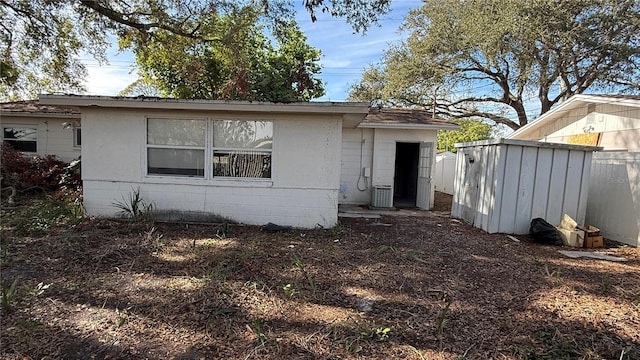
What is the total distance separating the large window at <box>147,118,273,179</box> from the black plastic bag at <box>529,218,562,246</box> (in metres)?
5.37

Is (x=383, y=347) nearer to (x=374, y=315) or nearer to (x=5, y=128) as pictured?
(x=374, y=315)

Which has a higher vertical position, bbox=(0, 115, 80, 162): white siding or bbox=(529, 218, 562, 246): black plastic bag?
bbox=(0, 115, 80, 162): white siding

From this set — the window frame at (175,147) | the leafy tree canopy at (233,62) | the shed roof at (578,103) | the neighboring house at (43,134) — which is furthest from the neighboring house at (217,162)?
the neighboring house at (43,134)

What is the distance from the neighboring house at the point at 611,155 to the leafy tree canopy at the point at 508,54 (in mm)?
5747

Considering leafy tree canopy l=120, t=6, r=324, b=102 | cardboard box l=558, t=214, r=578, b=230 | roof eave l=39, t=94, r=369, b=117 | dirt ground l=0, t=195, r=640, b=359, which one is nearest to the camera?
dirt ground l=0, t=195, r=640, b=359

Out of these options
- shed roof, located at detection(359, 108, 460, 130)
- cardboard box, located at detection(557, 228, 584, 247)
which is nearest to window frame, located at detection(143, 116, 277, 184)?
shed roof, located at detection(359, 108, 460, 130)

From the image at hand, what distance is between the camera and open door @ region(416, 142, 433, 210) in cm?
996

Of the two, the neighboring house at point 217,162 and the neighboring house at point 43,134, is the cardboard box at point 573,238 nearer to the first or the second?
the neighboring house at point 217,162

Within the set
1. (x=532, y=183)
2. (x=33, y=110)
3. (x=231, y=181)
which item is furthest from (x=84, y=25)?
(x=532, y=183)

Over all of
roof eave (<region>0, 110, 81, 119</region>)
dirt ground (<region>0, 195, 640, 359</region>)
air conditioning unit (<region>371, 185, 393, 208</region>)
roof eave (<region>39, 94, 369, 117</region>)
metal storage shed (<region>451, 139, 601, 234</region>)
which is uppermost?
roof eave (<region>0, 110, 81, 119</region>)

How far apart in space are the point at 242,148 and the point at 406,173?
25.7 feet

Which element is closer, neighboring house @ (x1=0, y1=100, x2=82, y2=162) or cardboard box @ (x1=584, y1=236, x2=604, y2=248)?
cardboard box @ (x1=584, y1=236, x2=604, y2=248)

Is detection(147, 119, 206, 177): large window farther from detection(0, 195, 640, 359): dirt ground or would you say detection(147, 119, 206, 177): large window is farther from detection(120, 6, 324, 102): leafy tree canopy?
detection(120, 6, 324, 102): leafy tree canopy

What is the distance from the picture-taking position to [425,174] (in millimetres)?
10188
